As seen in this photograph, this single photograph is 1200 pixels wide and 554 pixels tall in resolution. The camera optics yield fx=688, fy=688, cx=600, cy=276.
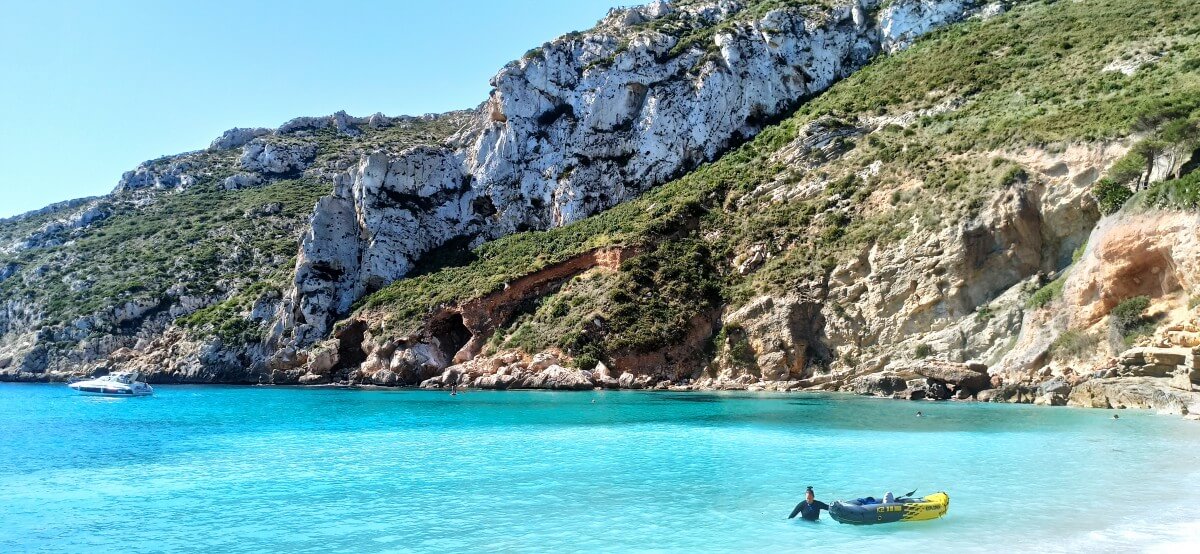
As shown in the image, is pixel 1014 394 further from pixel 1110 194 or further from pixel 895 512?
pixel 895 512

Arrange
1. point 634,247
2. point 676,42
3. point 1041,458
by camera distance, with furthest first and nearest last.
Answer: point 676,42, point 634,247, point 1041,458

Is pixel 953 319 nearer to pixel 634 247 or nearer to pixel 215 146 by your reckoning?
pixel 634 247

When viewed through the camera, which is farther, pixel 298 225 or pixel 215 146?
pixel 215 146

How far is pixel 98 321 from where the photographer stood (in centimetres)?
6391

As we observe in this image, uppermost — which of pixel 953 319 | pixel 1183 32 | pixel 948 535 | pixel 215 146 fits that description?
pixel 215 146

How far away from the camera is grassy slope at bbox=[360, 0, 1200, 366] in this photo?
1478 inches

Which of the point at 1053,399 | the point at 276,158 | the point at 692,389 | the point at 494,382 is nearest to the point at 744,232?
the point at 692,389

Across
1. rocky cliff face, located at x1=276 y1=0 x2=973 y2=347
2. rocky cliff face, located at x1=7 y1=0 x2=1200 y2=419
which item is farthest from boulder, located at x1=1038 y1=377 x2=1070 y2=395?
rocky cliff face, located at x1=276 y1=0 x2=973 y2=347

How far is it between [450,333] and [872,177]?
32884mm

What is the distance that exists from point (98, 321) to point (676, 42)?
61.3 metres

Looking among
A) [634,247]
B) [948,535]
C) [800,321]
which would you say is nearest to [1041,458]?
[948,535]

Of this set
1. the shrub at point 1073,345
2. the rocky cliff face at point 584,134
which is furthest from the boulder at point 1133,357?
the rocky cliff face at point 584,134

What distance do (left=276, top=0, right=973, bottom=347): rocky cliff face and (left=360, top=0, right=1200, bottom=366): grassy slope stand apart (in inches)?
145

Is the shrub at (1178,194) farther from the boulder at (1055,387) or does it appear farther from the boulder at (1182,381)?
the boulder at (1055,387)
